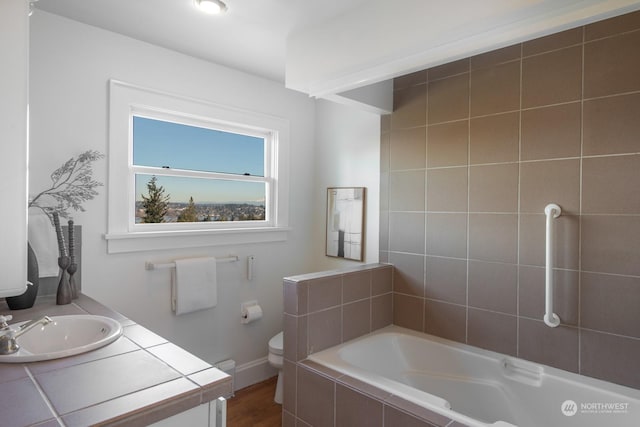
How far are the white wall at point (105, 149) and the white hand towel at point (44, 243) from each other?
8.0 inches

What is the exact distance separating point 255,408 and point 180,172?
5.62 feet

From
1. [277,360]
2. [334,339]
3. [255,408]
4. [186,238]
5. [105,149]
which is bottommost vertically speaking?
[255,408]

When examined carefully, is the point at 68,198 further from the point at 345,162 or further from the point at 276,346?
the point at 345,162

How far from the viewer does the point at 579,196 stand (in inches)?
77.3

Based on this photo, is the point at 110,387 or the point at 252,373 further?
the point at 252,373

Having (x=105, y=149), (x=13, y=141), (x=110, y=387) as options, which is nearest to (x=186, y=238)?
(x=105, y=149)

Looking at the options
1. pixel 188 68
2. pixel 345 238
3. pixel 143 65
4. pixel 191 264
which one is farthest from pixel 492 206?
pixel 143 65

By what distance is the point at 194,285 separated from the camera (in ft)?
8.14

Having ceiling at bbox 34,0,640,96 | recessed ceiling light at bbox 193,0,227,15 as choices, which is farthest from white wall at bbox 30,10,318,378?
recessed ceiling light at bbox 193,0,227,15

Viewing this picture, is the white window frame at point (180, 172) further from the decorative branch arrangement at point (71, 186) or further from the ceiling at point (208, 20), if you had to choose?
the ceiling at point (208, 20)

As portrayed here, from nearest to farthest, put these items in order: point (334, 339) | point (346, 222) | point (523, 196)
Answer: point (523, 196), point (334, 339), point (346, 222)

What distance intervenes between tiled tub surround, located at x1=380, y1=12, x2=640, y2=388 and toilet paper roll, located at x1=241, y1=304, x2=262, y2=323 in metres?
1.03

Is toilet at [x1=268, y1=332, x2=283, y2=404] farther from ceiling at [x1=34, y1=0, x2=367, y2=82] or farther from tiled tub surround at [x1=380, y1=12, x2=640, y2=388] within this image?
ceiling at [x1=34, y1=0, x2=367, y2=82]

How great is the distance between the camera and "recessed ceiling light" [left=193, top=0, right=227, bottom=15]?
6.04ft
